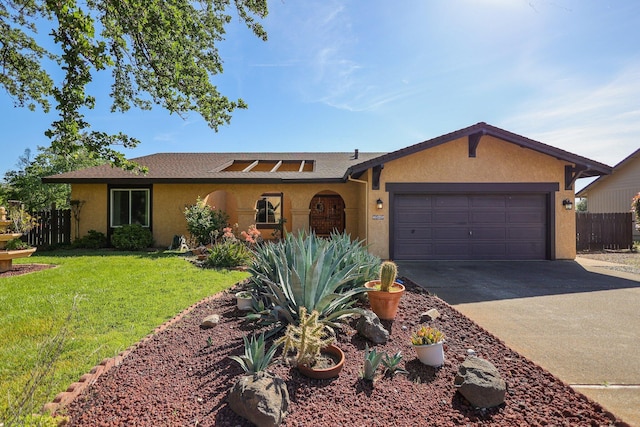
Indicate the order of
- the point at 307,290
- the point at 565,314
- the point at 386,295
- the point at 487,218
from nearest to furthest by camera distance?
the point at 307,290
the point at 386,295
the point at 565,314
the point at 487,218

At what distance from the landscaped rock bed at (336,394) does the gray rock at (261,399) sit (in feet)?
0.29

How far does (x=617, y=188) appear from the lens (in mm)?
18297

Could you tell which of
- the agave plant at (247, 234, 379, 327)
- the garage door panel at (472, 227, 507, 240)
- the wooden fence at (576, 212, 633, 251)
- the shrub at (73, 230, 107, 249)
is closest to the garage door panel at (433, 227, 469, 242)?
the garage door panel at (472, 227, 507, 240)

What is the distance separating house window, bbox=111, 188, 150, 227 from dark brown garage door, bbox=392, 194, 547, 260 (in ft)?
34.2

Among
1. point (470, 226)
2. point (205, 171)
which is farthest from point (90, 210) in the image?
point (470, 226)

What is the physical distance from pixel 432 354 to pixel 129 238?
40.4 feet

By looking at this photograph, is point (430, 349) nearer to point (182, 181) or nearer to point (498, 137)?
point (498, 137)

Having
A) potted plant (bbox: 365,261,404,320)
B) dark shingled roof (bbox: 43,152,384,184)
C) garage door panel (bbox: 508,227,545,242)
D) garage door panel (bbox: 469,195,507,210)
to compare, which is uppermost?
dark shingled roof (bbox: 43,152,384,184)

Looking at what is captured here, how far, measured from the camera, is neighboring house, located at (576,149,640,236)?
56.3 ft

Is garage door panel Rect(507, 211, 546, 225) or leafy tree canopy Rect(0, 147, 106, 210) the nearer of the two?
garage door panel Rect(507, 211, 546, 225)

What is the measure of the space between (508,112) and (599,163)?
3.13 meters

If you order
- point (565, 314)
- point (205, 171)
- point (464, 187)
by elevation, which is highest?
point (205, 171)

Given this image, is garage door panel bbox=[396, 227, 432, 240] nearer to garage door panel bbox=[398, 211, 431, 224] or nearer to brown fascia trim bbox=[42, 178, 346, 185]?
garage door panel bbox=[398, 211, 431, 224]

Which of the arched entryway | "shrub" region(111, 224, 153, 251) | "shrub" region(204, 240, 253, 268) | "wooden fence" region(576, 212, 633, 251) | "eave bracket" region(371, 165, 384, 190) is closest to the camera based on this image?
"shrub" region(204, 240, 253, 268)
